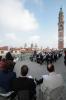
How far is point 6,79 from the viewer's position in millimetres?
4582

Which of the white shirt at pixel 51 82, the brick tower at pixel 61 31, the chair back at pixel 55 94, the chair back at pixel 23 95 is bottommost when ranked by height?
the chair back at pixel 55 94

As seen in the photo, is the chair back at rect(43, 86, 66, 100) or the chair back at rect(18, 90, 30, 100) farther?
the chair back at rect(43, 86, 66, 100)

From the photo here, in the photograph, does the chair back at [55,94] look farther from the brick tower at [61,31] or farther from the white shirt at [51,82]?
the brick tower at [61,31]

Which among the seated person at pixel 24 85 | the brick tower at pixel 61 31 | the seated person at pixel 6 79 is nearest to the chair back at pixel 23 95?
the seated person at pixel 24 85

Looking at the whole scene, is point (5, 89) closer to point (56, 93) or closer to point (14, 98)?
point (14, 98)

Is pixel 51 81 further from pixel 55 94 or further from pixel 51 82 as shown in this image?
pixel 55 94

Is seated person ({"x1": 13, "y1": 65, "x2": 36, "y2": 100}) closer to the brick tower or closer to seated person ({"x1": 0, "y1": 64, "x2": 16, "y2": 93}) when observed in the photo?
seated person ({"x1": 0, "y1": 64, "x2": 16, "y2": 93})

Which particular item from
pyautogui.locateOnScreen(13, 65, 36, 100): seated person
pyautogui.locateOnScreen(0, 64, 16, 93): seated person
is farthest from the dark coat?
pyautogui.locateOnScreen(0, 64, 16, 93): seated person

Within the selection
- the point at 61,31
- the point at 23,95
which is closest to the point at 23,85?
the point at 23,95

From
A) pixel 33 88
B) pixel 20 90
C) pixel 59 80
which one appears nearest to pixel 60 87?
pixel 59 80

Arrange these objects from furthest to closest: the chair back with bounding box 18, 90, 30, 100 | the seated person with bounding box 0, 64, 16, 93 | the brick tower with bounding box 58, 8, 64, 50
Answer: the brick tower with bounding box 58, 8, 64, 50 < the seated person with bounding box 0, 64, 16, 93 < the chair back with bounding box 18, 90, 30, 100

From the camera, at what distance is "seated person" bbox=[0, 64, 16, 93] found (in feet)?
14.9

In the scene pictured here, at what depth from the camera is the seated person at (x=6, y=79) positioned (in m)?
4.55

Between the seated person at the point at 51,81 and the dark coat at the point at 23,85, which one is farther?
the seated person at the point at 51,81
